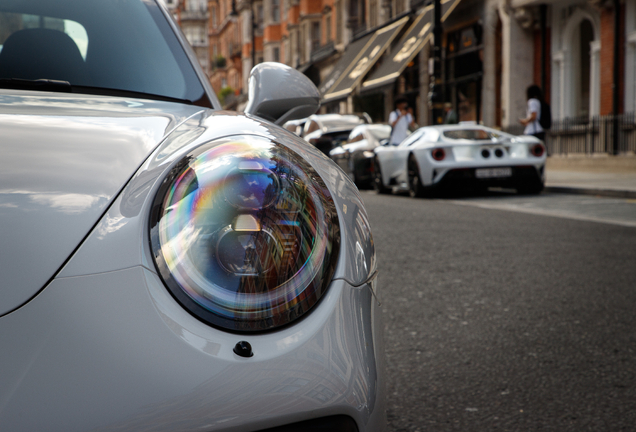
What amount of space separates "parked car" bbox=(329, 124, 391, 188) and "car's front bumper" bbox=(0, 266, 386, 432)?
12722 millimetres

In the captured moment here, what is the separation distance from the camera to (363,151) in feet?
46.5

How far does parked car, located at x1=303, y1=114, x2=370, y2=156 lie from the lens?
54.2ft

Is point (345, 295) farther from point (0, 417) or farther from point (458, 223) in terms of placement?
point (458, 223)

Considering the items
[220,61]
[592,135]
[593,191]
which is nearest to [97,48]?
[593,191]

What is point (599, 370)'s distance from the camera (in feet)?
8.98

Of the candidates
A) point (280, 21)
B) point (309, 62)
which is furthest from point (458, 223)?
point (280, 21)

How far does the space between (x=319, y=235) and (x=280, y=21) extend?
195 ft

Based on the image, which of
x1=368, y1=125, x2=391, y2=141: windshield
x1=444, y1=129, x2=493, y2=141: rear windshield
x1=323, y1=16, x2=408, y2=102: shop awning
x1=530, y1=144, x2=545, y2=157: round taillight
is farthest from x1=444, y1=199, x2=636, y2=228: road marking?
x1=323, y1=16, x2=408, y2=102: shop awning

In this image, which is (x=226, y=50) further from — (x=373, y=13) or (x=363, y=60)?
(x=363, y=60)

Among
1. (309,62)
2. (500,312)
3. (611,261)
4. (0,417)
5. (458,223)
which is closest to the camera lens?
(0,417)

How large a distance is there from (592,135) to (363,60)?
1428cm

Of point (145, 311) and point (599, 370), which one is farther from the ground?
point (145, 311)

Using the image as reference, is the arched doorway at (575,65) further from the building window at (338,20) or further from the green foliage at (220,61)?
the green foliage at (220,61)

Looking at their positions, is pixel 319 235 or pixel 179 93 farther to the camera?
pixel 179 93
